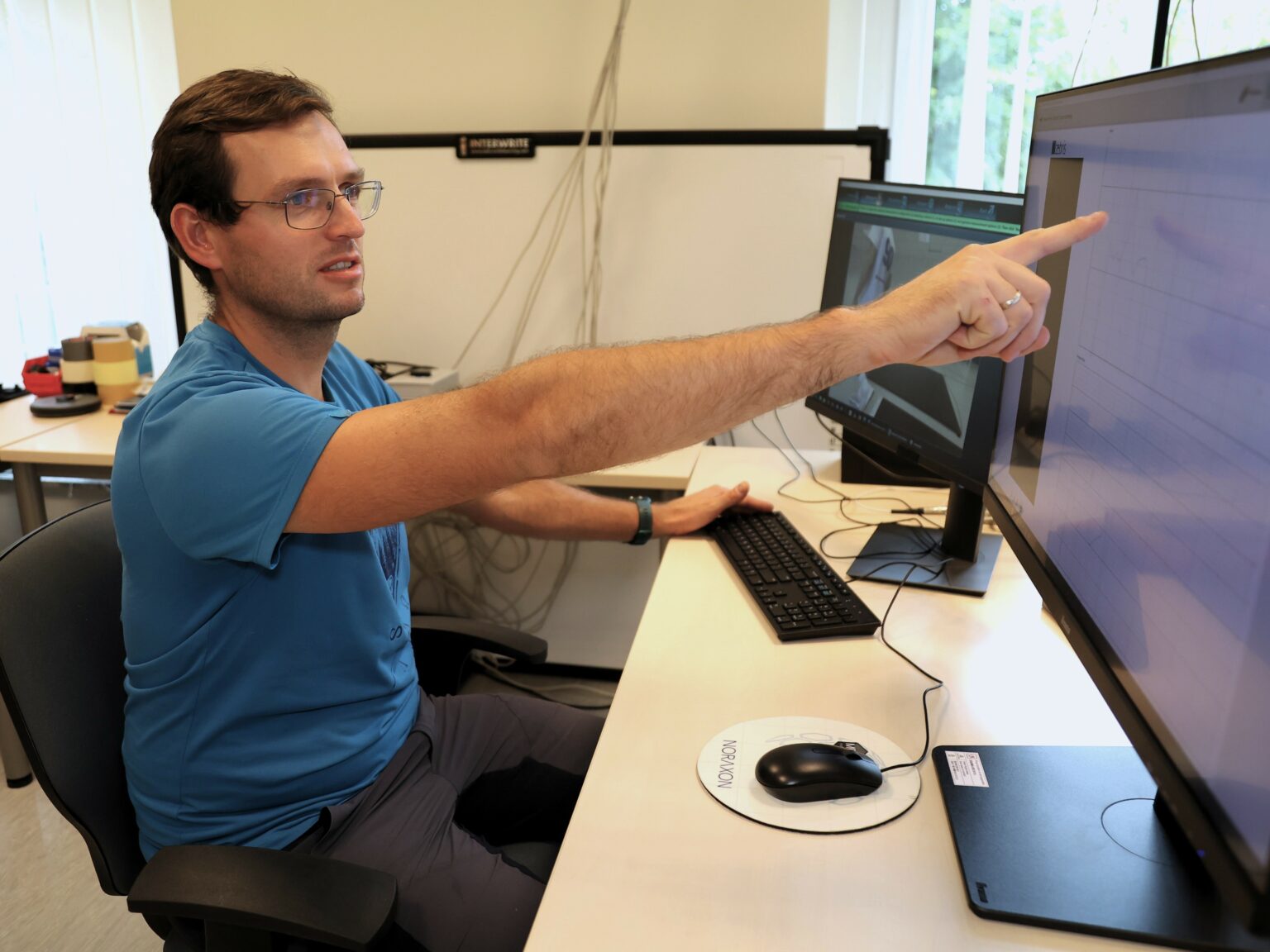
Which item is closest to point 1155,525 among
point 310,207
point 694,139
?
point 310,207

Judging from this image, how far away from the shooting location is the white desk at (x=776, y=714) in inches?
28.8

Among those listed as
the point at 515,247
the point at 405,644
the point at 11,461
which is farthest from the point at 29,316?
the point at 405,644

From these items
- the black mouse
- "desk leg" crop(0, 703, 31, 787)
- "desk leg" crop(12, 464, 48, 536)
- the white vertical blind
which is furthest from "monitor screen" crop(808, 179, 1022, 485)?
the white vertical blind

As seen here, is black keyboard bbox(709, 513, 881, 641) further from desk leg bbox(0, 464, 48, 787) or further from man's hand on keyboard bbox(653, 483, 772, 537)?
desk leg bbox(0, 464, 48, 787)

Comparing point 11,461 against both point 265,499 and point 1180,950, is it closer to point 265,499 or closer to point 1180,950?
point 265,499

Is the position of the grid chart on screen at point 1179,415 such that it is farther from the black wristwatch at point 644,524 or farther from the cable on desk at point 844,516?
the black wristwatch at point 644,524

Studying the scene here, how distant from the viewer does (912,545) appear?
1462 mm

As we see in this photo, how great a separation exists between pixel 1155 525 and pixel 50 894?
198cm

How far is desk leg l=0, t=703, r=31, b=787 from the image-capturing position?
2.19 m

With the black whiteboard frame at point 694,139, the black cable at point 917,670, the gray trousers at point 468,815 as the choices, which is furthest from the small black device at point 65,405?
the black cable at point 917,670

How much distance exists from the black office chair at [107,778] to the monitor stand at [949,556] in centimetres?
78

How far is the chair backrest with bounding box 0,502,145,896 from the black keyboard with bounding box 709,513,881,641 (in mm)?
749

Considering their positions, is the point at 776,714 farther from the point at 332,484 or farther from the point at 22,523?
the point at 22,523

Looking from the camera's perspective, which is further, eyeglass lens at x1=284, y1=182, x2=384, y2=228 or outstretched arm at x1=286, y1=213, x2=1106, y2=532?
eyeglass lens at x1=284, y1=182, x2=384, y2=228
